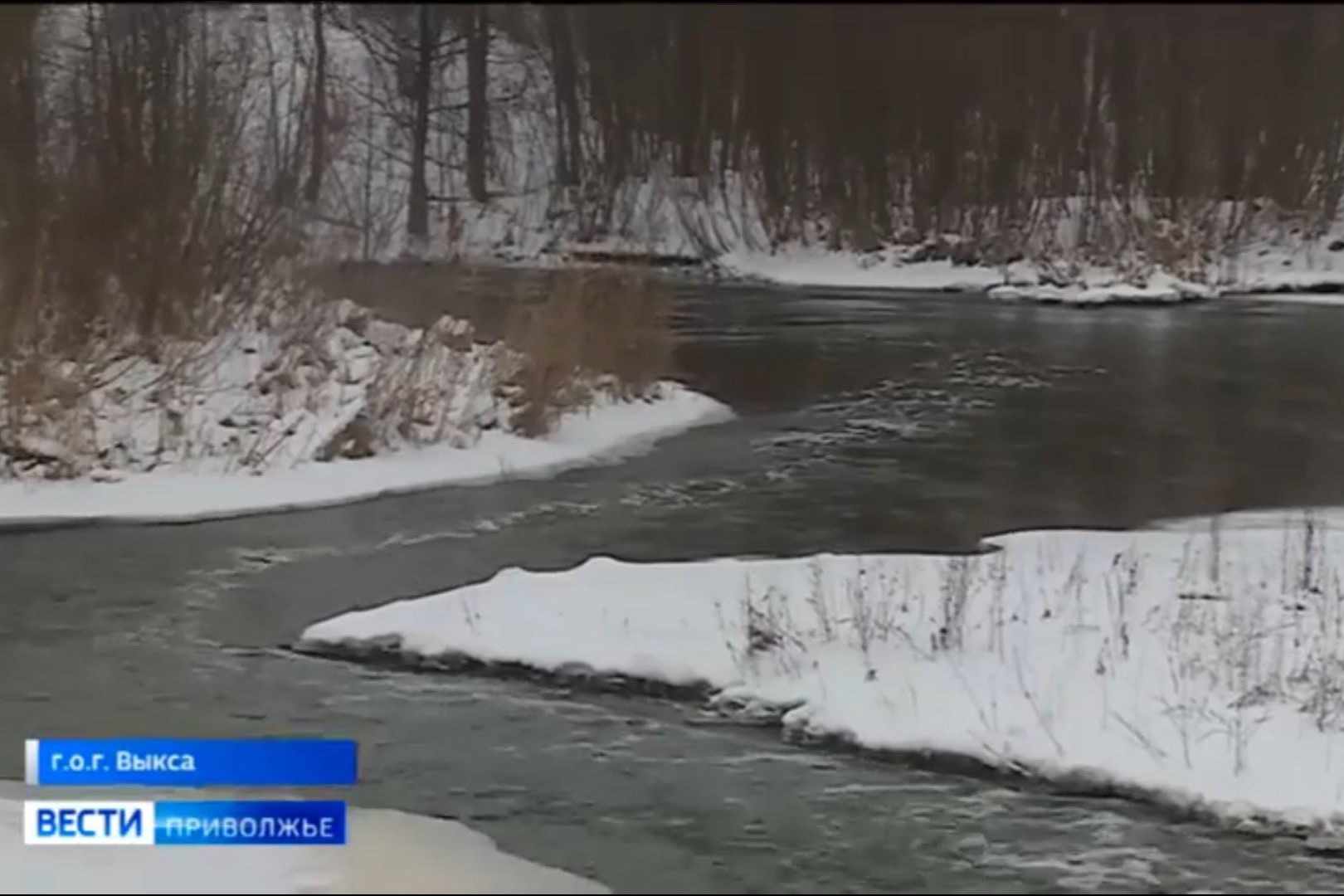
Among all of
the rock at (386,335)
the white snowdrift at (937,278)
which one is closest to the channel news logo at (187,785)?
the rock at (386,335)

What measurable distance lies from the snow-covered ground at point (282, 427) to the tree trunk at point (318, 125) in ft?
3.26

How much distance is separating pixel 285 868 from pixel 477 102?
998cm

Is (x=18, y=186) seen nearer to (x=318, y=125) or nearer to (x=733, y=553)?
(x=318, y=125)

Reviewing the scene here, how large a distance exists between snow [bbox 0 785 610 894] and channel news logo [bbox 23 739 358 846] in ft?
0.13

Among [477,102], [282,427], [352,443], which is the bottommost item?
[352,443]

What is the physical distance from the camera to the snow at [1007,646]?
6.80 m

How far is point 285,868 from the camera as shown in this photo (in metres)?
4.52

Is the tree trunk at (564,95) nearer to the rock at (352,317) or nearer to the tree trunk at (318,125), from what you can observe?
the tree trunk at (318,125)

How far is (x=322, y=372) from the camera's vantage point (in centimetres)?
1470

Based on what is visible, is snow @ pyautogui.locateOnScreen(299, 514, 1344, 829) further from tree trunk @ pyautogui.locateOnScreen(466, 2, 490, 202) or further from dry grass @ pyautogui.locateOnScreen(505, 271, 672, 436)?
dry grass @ pyautogui.locateOnScreen(505, 271, 672, 436)

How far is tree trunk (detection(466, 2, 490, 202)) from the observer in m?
5.36

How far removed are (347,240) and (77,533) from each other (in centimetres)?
478

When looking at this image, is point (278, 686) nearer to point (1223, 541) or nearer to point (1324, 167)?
point (1223, 541)

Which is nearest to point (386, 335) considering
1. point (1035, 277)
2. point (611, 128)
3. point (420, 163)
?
point (420, 163)
